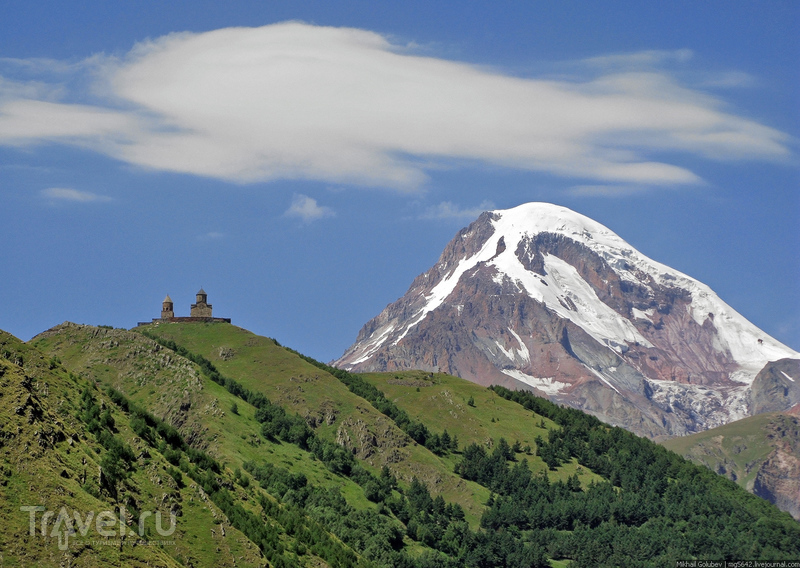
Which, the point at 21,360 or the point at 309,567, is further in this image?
the point at 309,567

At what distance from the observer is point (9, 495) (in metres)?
75.9

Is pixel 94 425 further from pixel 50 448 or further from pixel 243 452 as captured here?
pixel 243 452

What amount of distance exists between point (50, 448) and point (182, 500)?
2206 centimetres

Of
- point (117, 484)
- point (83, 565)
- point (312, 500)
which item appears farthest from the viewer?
point (312, 500)

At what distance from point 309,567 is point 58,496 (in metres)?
46.5

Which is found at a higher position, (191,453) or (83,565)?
(191,453)

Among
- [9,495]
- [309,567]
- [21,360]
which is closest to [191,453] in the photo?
[309,567]

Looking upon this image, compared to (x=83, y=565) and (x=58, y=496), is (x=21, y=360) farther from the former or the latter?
(x=83, y=565)

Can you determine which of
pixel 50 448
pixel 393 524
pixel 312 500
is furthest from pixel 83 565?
pixel 393 524

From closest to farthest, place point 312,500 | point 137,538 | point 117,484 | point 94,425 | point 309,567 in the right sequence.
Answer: point 137,538 → point 117,484 → point 94,425 → point 309,567 → point 312,500

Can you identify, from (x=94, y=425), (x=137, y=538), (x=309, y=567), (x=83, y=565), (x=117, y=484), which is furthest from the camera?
(x=309, y=567)

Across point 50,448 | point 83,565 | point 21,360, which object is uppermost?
point 21,360

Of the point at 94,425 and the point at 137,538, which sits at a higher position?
the point at 94,425

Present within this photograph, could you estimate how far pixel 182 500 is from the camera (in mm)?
104250
